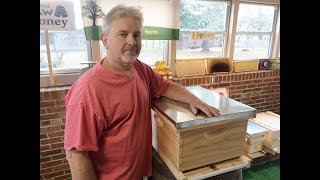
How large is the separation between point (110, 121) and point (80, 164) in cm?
24

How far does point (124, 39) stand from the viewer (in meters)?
A: 1.12

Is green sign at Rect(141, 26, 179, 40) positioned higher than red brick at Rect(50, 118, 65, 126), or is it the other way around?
green sign at Rect(141, 26, 179, 40)

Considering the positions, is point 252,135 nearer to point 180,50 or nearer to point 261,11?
point 180,50

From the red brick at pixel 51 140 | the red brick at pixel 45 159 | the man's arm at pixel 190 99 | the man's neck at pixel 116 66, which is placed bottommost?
the red brick at pixel 45 159

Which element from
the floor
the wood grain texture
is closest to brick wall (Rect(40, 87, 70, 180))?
the wood grain texture

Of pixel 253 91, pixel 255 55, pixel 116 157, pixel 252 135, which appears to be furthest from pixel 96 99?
pixel 255 55

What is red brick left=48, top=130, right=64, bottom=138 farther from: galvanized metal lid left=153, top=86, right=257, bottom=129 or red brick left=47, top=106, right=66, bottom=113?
galvanized metal lid left=153, top=86, right=257, bottom=129

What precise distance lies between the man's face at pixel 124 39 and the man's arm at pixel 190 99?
13.6 inches

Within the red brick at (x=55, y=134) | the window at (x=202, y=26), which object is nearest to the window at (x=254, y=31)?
the window at (x=202, y=26)

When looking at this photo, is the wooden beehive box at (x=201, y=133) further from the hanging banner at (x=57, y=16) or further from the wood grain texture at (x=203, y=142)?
the hanging banner at (x=57, y=16)

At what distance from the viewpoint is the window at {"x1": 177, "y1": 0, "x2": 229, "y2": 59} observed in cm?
292

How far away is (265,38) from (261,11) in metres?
0.47

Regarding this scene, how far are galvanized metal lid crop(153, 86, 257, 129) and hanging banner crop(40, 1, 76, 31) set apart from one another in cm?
148

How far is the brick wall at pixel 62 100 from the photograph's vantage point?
2289 millimetres
